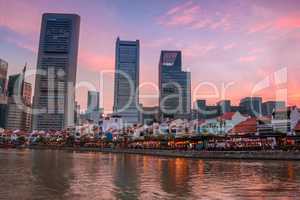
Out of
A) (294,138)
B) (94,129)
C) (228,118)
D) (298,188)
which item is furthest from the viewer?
(94,129)

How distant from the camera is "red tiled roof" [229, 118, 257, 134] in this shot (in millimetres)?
113225

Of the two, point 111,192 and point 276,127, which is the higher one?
point 276,127

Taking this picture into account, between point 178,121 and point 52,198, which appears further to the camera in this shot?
point 178,121

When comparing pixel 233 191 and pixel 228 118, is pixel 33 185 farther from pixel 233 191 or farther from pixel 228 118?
Result: pixel 228 118

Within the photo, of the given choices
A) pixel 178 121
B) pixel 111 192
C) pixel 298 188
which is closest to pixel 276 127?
pixel 178 121

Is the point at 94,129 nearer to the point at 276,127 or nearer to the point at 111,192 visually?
the point at 276,127

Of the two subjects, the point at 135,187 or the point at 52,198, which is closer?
the point at 52,198

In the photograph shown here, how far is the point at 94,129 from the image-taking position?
634 ft

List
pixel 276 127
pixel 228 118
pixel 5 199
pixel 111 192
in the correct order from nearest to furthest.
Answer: pixel 5 199, pixel 111 192, pixel 276 127, pixel 228 118

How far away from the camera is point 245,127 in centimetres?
11475

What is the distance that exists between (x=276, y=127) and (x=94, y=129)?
113768 millimetres

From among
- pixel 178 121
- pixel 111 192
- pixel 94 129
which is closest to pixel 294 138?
pixel 178 121

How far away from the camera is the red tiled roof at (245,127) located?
11322cm

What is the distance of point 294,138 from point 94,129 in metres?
131
